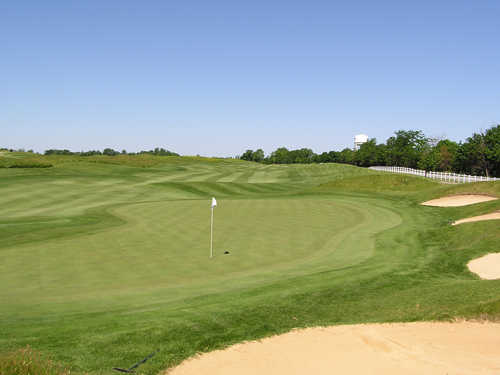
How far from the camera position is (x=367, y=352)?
26.9 ft

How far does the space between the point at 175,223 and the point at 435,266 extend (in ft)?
48.8

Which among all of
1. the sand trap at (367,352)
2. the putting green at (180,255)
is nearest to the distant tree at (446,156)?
the putting green at (180,255)

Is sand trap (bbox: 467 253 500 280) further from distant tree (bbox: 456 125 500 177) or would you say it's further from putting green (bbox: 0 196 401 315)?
distant tree (bbox: 456 125 500 177)

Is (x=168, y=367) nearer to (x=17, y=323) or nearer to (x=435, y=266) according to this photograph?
(x=17, y=323)

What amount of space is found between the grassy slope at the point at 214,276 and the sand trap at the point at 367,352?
21.0 inches

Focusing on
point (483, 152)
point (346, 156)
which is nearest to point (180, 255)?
point (483, 152)

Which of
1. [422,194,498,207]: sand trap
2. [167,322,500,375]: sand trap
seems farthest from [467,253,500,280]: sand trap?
[422,194,498,207]: sand trap

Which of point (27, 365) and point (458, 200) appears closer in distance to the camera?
point (27, 365)

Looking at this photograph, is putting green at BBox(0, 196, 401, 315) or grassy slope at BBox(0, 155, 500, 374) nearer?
grassy slope at BBox(0, 155, 500, 374)

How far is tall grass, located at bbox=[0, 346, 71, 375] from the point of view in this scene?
605 cm

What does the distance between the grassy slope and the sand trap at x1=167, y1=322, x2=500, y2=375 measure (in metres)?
0.53

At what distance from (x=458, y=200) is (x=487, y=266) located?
2200 cm

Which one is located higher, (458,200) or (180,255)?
(458,200)

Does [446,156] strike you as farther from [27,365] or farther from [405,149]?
[27,365]
